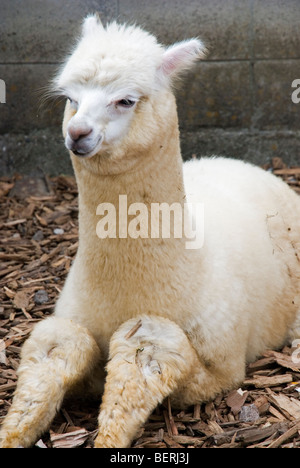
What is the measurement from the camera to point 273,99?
5.42 m

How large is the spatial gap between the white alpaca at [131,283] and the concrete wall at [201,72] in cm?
233

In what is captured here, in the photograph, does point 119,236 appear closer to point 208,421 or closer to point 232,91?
point 208,421

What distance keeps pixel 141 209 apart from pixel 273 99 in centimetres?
299

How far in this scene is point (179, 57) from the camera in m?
2.84

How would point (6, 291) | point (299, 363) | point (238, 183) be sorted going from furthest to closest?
point (6, 291), point (238, 183), point (299, 363)

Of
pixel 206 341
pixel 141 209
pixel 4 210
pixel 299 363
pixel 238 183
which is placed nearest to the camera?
pixel 141 209

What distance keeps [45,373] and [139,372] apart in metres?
0.40

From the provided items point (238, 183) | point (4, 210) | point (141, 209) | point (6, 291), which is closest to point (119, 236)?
point (141, 209)

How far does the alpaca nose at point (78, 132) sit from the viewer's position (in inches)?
97.8

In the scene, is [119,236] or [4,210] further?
[4,210]
